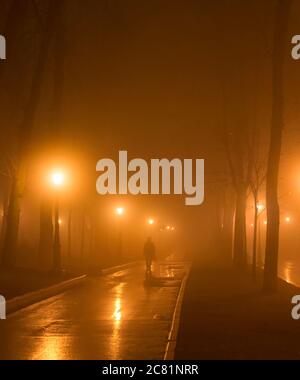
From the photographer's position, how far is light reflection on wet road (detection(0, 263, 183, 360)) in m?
11.7

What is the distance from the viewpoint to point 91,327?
15133 mm

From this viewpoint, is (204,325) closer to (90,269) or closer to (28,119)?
(28,119)

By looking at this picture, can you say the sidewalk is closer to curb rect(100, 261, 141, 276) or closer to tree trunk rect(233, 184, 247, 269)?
curb rect(100, 261, 141, 276)

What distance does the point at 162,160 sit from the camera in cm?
8169

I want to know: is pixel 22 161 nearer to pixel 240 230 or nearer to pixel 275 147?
pixel 275 147

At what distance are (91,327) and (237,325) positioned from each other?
3.44 m

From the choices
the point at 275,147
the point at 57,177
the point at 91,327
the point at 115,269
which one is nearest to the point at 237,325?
the point at 91,327

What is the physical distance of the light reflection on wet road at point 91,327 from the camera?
11.7m

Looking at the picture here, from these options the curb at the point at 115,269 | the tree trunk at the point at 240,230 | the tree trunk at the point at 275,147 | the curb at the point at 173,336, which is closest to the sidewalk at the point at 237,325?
the curb at the point at 173,336

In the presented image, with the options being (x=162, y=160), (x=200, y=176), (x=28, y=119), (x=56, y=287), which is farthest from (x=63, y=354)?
(x=162, y=160)

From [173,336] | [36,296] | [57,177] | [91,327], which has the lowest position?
[36,296]

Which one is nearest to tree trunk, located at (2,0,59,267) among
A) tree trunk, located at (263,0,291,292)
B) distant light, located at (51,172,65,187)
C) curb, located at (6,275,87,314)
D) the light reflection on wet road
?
distant light, located at (51,172,65,187)

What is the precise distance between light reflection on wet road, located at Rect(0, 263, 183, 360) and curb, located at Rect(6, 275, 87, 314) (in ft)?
1.10

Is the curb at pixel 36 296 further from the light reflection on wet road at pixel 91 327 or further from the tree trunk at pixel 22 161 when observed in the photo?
the tree trunk at pixel 22 161
